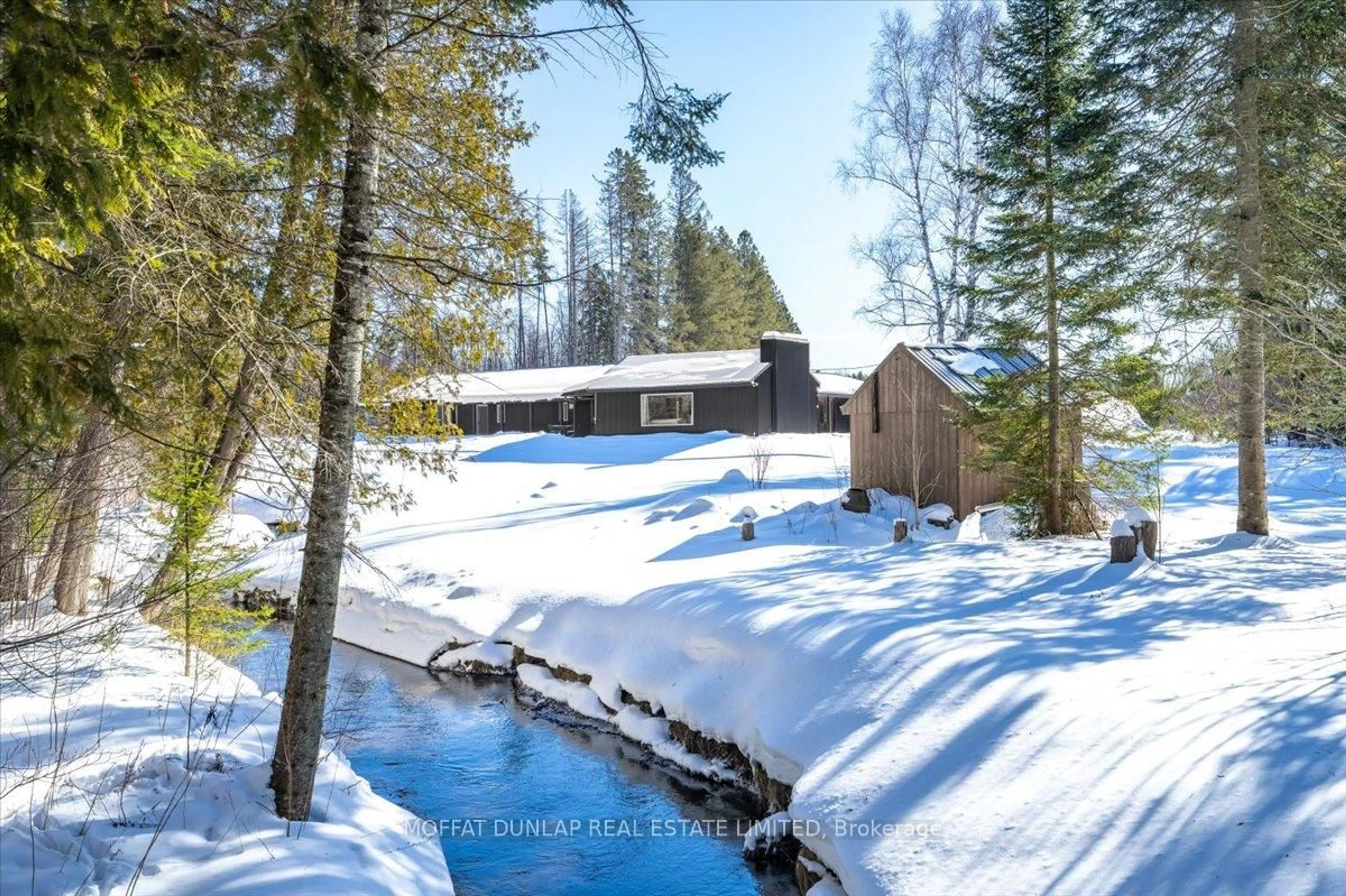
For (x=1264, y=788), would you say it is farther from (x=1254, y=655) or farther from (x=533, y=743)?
(x=533, y=743)

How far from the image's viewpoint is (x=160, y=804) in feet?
16.0

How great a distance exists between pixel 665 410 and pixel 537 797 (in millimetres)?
24929

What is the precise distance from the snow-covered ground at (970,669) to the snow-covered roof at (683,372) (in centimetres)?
1467

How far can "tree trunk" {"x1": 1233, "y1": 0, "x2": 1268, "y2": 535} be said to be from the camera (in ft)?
33.8

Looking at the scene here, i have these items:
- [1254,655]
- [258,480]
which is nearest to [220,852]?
[258,480]

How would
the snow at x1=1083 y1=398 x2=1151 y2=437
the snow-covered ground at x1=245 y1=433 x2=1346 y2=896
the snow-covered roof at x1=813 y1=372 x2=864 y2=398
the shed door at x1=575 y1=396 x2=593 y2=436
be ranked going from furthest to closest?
1. the snow-covered roof at x1=813 y1=372 x2=864 y2=398
2. the shed door at x1=575 y1=396 x2=593 y2=436
3. the snow at x1=1083 y1=398 x2=1151 y2=437
4. the snow-covered ground at x1=245 y1=433 x2=1346 y2=896

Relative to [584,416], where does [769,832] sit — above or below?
below

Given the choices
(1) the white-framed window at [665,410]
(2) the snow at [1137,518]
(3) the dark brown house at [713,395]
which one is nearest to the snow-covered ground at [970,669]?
(2) the snow at [1137,518]

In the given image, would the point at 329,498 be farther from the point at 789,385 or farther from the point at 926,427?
A: the point at 789,385

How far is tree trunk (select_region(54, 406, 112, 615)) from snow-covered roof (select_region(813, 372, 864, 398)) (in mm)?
27554


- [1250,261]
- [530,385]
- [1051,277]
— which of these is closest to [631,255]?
[530,385]

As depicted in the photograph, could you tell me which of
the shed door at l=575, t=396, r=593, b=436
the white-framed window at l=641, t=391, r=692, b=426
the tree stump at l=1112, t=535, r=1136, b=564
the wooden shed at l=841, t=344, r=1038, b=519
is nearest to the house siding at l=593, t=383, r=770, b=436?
the white-framed window at l=641, t=391, r=692, b=426

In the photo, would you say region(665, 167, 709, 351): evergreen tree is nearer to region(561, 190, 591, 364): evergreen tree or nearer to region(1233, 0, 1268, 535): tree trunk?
region(561, 190, 591, 364): evergreen tree

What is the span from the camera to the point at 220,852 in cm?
453
